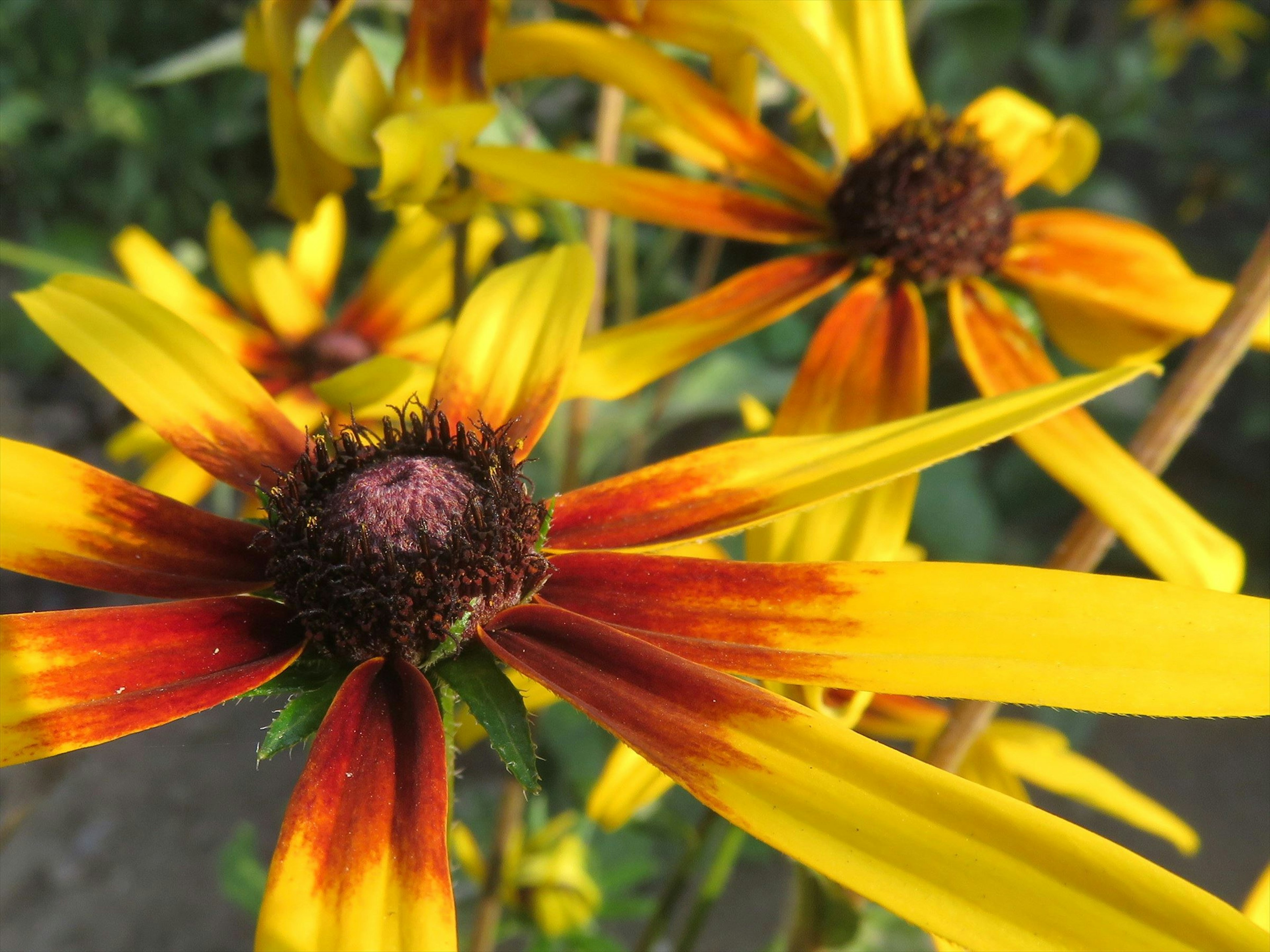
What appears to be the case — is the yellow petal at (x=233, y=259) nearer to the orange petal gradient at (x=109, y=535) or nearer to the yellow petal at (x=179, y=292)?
the yellow petal at (x=179, y=292)

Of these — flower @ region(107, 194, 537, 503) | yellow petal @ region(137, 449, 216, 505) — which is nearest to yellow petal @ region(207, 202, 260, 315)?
flower @ region(107, 194, 537, 503)

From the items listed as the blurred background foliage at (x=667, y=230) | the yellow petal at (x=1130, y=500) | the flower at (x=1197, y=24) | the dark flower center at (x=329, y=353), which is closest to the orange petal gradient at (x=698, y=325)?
the yellow petal at (x=1130, y=500)

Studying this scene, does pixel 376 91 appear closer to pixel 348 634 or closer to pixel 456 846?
pixel 348 634

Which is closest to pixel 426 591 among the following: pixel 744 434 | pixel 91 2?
pixel 744 434

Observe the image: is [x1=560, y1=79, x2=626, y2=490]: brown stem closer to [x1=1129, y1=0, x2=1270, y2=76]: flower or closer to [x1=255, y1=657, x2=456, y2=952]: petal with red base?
[x1=255, y1=657, x2=456, y2=952]: petal with red base

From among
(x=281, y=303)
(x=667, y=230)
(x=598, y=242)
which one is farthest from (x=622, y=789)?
(x=667, y=230)

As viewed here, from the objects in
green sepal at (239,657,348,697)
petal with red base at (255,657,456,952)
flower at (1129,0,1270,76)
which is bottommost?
petal with red base at (255,657,456,952)
